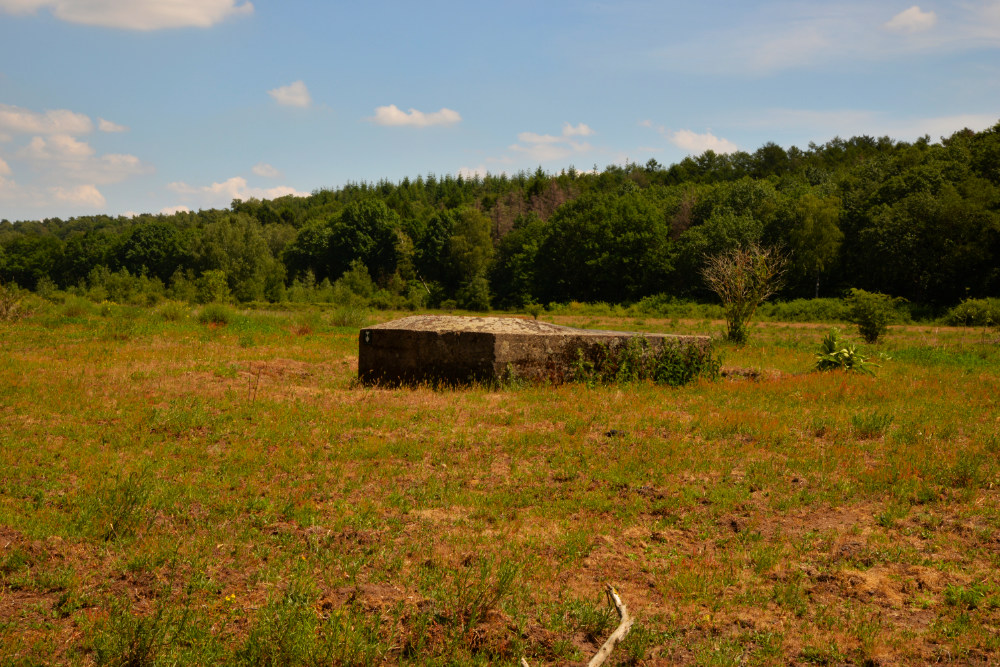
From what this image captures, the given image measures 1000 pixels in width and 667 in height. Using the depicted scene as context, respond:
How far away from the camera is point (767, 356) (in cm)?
1571

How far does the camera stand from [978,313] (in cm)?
3056

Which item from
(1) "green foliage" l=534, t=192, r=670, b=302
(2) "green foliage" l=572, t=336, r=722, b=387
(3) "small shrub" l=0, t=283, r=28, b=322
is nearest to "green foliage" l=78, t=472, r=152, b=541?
(2) "green foliage" l=572, t=336, r=722, b=387

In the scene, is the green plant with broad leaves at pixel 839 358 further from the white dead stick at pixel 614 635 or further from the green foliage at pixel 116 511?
the green foliage at pixel 116 511

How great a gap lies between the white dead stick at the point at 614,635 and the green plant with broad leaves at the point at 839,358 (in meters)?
10.3

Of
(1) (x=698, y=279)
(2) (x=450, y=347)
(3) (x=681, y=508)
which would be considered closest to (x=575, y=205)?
(1) (x=698, y=279)

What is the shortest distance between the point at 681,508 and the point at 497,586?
2.59 m

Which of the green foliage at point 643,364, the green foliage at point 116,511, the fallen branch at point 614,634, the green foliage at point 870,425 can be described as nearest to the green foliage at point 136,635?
the green foliage at point 116,511

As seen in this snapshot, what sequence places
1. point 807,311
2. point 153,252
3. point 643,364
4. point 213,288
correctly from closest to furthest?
1. point 643,364
2. point 807,311
3. point 213,288
4. point 153,252

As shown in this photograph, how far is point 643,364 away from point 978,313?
27.2m

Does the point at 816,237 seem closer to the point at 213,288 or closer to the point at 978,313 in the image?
the point at 978,313

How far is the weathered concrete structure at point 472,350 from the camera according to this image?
11.3 meters

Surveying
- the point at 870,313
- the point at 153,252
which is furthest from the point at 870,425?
the point at 153,252

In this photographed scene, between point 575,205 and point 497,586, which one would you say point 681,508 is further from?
point 575,205

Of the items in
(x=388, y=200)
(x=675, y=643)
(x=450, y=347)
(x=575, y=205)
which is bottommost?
(x=675, y=643)
